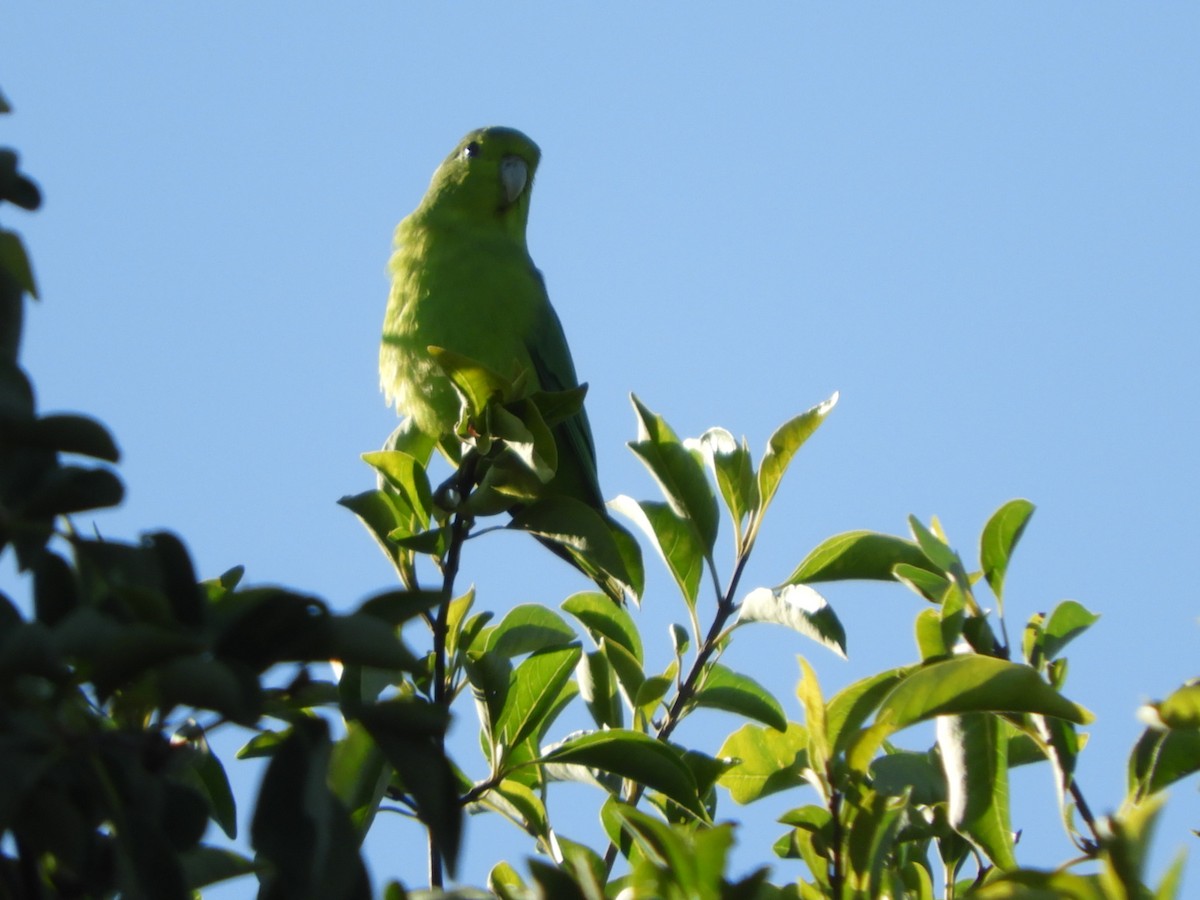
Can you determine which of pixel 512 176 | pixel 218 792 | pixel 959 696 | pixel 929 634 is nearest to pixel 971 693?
pixel 959 696

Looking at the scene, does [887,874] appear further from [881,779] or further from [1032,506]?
[1032,506]

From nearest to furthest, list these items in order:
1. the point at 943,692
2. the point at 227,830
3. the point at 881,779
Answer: the point at 943,692 < the point at 881,779 < the point at 227,830

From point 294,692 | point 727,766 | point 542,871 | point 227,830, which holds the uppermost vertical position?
point 294,692

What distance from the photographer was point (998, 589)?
2.10 metres

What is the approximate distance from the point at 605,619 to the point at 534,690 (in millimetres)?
172

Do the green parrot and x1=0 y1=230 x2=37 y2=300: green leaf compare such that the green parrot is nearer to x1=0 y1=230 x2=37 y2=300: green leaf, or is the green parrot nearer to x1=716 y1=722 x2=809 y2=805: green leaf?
x1=716 y1=722 x2=809 y2=805: green leaf

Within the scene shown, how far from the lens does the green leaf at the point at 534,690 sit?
2.22 m

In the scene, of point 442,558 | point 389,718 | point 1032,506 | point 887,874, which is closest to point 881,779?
point 887,874

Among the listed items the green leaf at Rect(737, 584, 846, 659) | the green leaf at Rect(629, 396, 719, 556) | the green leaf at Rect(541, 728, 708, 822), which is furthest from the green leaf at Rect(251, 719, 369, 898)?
the green leaf at Rect(629, 396, 719, 556)

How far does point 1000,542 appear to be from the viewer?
2.12 meters

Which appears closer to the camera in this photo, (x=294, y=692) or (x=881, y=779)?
(x=294, y=692)

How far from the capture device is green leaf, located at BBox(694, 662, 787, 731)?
213 centimetres

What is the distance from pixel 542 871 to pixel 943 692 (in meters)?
0.63

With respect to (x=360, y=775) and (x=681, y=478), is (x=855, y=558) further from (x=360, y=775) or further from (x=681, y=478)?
(x=360, y=775)
